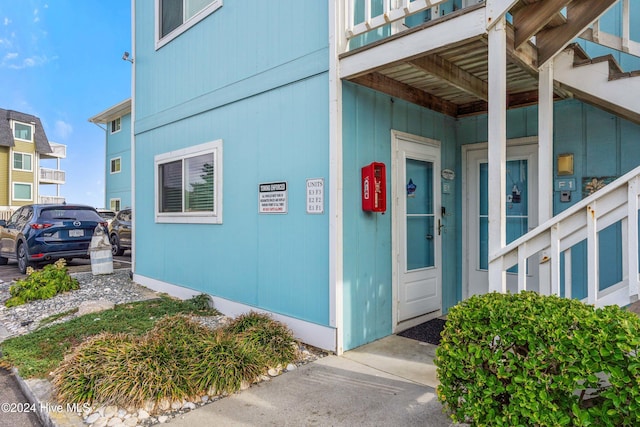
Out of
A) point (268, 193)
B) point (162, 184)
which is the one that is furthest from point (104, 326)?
point (162, 184)

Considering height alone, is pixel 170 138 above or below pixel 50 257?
above

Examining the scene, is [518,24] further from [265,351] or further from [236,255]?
[236,255]

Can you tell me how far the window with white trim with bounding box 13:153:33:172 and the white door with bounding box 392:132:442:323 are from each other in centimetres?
2642

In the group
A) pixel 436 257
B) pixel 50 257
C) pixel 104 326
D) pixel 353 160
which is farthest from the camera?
pixel 50 257

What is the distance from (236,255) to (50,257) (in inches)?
228

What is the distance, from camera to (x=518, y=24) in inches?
116

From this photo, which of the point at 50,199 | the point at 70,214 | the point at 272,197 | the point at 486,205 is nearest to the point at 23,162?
the point at 50,199

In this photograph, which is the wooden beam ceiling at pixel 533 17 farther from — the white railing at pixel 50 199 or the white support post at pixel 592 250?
the white railing at pixel 50 199

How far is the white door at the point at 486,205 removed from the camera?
4406mm

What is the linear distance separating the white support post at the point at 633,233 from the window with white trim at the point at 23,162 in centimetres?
2853

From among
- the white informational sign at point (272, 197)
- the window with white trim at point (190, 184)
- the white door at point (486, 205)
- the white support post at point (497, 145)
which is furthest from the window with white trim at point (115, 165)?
the white support post at point (497, 145)

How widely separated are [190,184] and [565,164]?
4821 millimetres

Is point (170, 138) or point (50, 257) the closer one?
point (170, 138)

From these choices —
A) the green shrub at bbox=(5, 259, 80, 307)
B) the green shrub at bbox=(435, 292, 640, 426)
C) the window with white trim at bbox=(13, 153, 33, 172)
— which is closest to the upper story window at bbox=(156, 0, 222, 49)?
the green shrub at bbox=(5, 259, 80, 307)
